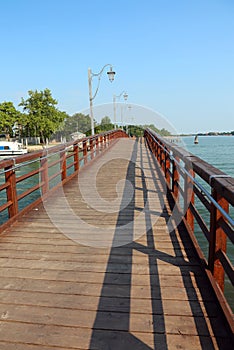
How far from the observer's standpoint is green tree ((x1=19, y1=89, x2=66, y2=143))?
48531mm

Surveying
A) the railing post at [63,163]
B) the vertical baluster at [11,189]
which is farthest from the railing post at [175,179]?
the railing post at [63,163]

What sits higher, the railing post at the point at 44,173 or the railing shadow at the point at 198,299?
the railing post at the point at 44,173

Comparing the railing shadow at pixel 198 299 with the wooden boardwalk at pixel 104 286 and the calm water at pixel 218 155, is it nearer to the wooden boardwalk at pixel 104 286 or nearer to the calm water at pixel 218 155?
the wooden boardwalk at pixel 104 286

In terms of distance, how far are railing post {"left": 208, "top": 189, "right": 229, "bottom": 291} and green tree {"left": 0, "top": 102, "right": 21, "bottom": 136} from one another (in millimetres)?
44871

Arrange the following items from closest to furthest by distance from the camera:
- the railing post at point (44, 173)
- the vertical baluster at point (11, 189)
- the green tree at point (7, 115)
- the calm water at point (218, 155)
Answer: the vertical baluster at point (11, 189)
the railing post at point (44, 173)
the calm water at point (218, 155)
the green tree at point (7, 115)

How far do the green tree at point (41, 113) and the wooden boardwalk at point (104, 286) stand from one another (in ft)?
153

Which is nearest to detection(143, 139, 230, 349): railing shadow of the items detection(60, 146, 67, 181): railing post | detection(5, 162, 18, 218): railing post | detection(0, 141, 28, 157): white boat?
detection(5, 162, 18, 218): railing post

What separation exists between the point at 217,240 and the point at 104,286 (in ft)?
3.06

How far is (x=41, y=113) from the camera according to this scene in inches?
1937

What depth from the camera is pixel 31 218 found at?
13.1 ft

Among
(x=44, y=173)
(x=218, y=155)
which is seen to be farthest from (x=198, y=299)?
(x=218, y=155)

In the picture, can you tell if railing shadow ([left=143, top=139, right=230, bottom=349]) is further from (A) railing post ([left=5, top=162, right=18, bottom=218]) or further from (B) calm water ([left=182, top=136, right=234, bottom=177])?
(B) calm water ([left=182, top=136, right=234, bottom=177])

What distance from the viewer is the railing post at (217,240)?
207 centimetres

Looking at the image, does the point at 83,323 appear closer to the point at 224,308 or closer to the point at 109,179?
the point at 224,308
